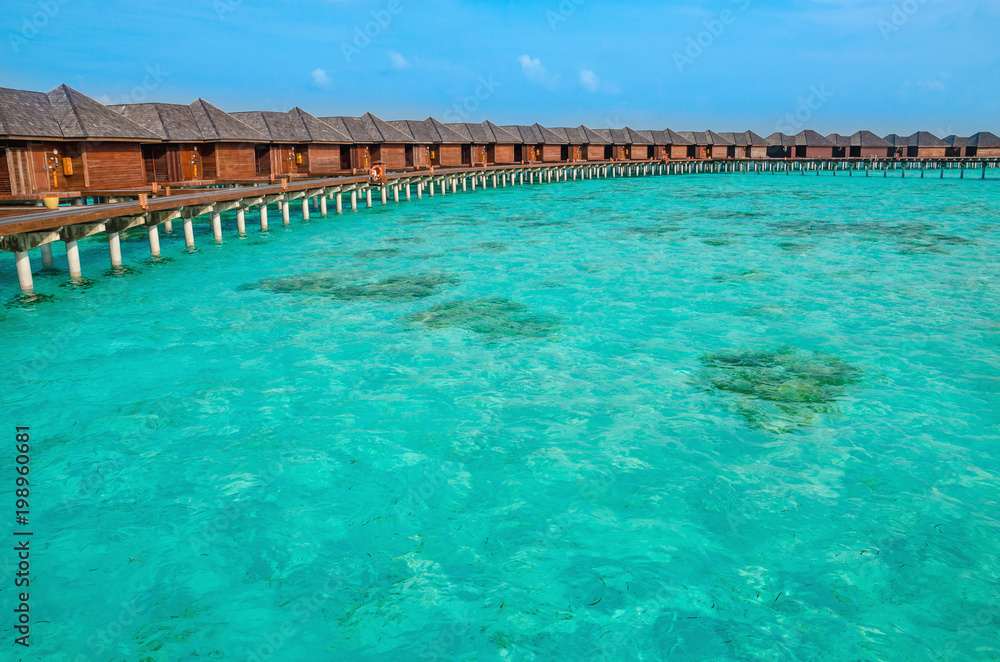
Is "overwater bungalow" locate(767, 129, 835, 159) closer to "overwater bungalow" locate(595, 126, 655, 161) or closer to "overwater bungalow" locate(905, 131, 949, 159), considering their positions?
"overwater bungalow" locate(905, 131, 949, 159)

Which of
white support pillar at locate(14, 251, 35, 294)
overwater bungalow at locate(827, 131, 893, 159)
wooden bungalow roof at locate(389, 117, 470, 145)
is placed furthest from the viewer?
overwater bungalow at locate(827, 131, 893, 159)

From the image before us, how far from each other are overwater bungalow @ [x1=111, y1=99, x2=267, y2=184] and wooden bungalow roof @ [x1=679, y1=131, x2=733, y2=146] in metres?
65.6

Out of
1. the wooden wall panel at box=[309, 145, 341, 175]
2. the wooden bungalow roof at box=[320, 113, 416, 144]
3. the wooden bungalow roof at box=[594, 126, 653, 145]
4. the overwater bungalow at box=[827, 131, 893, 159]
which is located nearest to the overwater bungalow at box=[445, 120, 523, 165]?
the wooden bungalow roof at box=[320, 113, 416, 144]

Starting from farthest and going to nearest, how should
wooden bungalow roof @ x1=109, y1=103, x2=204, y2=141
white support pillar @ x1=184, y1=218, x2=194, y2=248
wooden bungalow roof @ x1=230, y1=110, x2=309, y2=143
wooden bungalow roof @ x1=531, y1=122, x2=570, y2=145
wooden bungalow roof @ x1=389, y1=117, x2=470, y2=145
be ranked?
wooden bungalow roof @ x1=531, y1=122, x2=570, y2=145
wooden bungalow roof @ x1=389, y1=117, x2=470, y2=145
wooden bungalow roof @ x1=230, y1=110, x2=309, y2=143
wooden bungalow roof @ x1=109, y1=103, x2=204, y2=141
white support pillar @ x1=184, y1=218, x2=194, y2=248

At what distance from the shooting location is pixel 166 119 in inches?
1299

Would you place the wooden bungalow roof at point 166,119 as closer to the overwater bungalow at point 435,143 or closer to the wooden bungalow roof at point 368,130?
the wooden bungalow roof at point 368,130

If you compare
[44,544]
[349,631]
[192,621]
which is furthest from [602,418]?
[44,544]

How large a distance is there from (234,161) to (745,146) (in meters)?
76.8

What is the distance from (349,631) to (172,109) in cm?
3491

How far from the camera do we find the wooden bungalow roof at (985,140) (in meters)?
88.4

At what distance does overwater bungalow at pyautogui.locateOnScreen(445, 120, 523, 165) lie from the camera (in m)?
61.5

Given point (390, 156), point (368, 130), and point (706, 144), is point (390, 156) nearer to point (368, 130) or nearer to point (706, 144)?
point (368, 130)

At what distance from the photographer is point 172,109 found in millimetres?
34156

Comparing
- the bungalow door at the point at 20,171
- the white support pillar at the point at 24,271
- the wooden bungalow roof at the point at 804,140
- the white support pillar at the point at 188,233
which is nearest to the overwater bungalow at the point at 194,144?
the bungalow door at the point at 20,171
